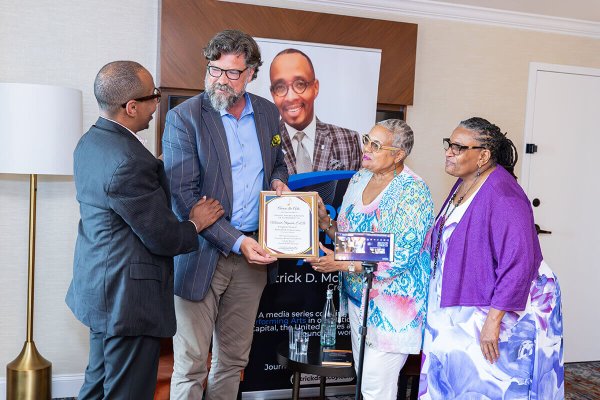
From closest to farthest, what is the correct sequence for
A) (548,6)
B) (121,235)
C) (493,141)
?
(121,235) < (493,141) < (548,6)

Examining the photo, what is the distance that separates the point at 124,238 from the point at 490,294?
1482mm

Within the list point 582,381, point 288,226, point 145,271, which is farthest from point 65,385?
point 582,381

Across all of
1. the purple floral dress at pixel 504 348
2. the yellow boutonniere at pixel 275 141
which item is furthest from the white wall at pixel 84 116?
the purple floral dress at pixel 504 348

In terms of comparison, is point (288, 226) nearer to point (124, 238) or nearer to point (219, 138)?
point (219, 138)

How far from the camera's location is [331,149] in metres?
3.87

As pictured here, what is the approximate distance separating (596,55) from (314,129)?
2540mm

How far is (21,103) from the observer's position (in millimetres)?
3121

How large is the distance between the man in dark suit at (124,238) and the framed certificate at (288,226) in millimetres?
361

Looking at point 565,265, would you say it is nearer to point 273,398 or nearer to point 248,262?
point 273,398

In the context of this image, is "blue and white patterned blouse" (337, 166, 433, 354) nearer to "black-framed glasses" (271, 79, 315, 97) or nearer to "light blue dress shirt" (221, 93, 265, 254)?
"light blue dress shirt" (221, 93, 265, 254)

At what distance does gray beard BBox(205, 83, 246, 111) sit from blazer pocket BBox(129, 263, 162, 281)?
70cm

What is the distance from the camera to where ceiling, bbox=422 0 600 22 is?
4166 mm

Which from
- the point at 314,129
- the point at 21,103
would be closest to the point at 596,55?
the point at 314,129

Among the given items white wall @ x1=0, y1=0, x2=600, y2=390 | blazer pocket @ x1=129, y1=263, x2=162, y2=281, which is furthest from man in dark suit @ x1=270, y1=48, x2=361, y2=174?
blazer pocket @ x1=129, y1=263, x2=162, y2=281
